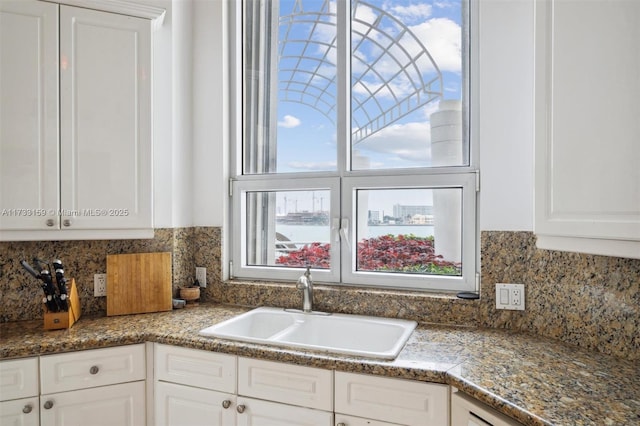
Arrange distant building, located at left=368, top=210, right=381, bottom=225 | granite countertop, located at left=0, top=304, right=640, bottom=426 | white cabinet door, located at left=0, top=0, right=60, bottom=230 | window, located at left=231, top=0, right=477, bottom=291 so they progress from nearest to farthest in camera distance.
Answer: granite countertop, located at left=0, top=304, right=640, bottom=426 → white cabinet door, located at left=0, top=0, right=60, bottom=230 → window, located at left=231, top=0, right=477, bottom=291 → distant building, located at left=368, top=210, right=381, bottom=225

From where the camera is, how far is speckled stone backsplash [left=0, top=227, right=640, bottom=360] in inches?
55.2

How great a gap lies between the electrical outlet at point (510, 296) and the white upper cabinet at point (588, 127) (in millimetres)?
457

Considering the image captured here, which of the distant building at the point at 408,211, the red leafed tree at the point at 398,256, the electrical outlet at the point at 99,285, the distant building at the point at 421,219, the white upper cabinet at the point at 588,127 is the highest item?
the white upper cabinet at the point at 588,127

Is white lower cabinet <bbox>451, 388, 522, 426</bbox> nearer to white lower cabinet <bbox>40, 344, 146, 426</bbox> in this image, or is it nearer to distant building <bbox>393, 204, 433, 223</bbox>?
distant building <bbox>393, 204, 433, 223</bbox>

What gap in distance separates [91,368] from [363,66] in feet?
6.28

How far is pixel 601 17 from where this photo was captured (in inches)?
44.7

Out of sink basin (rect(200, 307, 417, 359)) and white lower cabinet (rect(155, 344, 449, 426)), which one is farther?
sink basin (rect(200, 307, 417, 359))

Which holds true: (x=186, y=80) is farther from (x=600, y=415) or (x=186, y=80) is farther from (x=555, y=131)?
(x=600, y=415)

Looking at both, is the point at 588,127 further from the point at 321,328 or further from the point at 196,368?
the point at 196,368

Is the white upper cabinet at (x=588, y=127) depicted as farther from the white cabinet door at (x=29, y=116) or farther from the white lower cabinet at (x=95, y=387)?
the white cabinet door at (x=29, y=116)

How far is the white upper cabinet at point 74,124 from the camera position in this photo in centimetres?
171

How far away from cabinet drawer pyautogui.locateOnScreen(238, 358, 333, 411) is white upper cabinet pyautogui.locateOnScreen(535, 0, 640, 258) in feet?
3.00

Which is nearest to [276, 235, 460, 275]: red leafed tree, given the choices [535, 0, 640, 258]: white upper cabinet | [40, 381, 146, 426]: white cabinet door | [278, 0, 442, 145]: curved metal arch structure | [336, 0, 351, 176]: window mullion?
[336, 0, 351, 176]: window mullion

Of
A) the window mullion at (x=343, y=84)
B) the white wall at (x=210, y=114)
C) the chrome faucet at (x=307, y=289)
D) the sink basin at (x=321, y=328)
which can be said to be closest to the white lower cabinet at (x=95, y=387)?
the sink basin at (x=321, y=328)
